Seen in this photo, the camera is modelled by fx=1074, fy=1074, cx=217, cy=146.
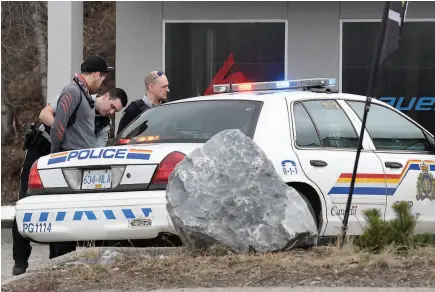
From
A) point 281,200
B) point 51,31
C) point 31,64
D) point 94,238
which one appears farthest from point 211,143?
point 31,64

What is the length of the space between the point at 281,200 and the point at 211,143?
0.62 m

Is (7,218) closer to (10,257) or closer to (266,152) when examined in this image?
(10,257)

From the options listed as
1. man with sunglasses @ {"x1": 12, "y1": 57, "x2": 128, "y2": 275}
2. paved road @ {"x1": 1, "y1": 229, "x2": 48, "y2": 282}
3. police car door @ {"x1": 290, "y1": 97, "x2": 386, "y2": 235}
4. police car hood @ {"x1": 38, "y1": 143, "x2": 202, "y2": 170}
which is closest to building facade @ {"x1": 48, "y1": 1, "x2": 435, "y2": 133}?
paved road @ {"x1": 1, "y1": 229, "x2": 48, "y2": 282}

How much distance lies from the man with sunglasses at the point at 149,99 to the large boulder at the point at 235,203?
2.79m

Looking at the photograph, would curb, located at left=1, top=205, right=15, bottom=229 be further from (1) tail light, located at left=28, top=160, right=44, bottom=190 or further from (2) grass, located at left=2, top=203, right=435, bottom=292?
(2) grass, located at left=2, top=203, right=435, bottom=292

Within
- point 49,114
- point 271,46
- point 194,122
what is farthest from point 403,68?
point 194,122

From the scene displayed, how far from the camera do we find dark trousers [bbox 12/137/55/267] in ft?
29.3

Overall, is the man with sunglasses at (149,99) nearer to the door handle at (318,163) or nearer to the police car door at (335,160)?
the police car door at (335,160)

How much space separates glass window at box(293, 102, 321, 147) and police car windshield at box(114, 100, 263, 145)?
0.33 meters

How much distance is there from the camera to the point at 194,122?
327 inches

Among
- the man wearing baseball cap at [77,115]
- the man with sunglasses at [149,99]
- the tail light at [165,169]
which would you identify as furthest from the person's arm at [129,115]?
the tail light at [165,169]

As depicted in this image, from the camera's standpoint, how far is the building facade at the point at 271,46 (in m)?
17.2

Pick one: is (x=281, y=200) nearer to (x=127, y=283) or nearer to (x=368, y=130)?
(x=127, y=283)

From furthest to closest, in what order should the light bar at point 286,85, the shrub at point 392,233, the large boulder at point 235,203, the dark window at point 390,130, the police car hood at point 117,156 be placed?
the light bar at point 286,85
the dark window at point 390,130
the police car hood at point 117,156
the large boulder at point 235,203
the shrub at point 392,233
